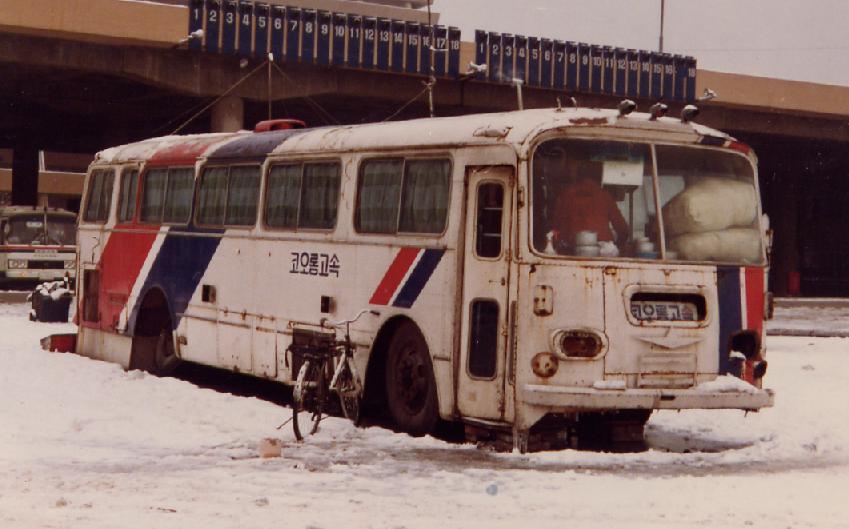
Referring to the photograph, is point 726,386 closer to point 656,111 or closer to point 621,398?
point 621,398

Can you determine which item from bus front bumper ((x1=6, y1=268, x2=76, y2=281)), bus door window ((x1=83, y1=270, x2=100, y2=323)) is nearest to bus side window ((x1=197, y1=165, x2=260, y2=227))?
bus door window ((x1=83, y1=270, x2=100, y2=323))

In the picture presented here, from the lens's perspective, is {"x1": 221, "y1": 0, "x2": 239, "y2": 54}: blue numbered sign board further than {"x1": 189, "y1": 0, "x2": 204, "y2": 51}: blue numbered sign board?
Yes

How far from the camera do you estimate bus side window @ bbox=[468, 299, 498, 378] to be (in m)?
12.5

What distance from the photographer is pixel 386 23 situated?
148 feet

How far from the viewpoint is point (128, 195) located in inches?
789

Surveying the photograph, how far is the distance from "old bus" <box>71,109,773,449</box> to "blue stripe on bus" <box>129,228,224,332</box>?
2159mm

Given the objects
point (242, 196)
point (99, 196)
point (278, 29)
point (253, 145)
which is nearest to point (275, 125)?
point (253, 145)

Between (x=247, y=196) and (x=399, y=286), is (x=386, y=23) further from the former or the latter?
(x=399, y=286)

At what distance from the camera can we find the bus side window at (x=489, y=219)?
12.7m

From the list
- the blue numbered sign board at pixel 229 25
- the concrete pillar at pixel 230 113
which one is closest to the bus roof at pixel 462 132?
the blue numbered sign board at pixel 229 25

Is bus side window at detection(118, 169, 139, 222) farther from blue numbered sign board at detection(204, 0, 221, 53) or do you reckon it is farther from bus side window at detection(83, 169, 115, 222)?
blue numbered sign board at detection(204, 0, 221, 53)

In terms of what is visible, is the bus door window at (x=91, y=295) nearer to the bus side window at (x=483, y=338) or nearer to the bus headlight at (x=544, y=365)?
the bus side window at (x=483, y=338)

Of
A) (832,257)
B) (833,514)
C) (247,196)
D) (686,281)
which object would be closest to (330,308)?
(247,196)

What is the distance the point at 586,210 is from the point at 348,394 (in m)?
2.67
